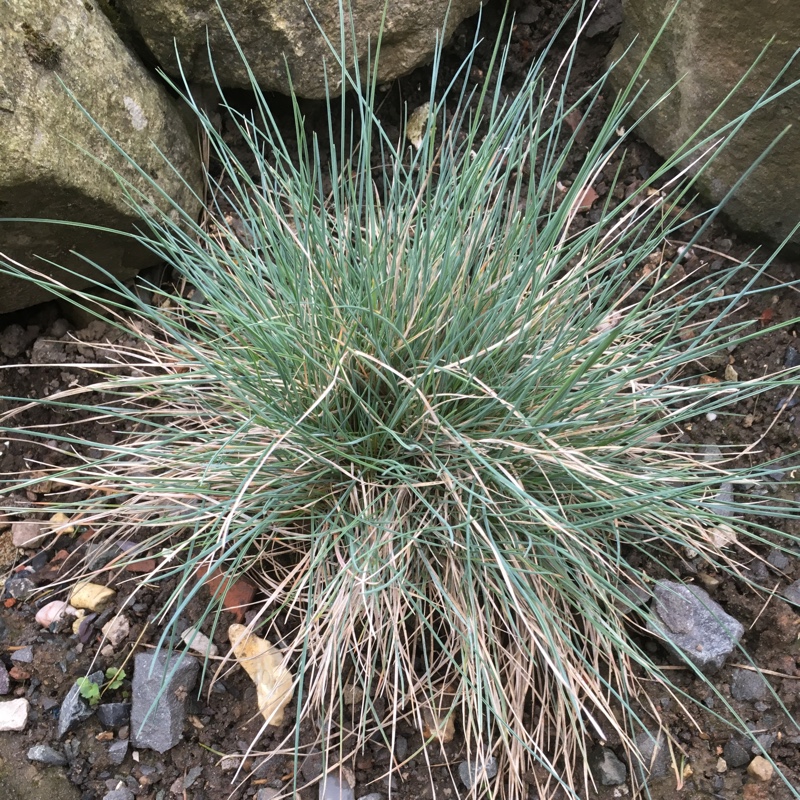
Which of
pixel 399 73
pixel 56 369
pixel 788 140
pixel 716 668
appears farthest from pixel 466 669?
pixel 399 73

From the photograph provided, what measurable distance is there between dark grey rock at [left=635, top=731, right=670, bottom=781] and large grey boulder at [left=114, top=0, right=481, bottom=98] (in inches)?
57.5

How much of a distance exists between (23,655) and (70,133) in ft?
3.28

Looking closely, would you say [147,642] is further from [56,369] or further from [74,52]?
[74,52]

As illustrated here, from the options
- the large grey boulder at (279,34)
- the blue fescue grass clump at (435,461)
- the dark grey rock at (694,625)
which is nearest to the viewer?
the blue fescue grass clump at (435,461)

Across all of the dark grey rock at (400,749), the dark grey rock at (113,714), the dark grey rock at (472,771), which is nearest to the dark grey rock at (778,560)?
the dark grey rock at (472,771)

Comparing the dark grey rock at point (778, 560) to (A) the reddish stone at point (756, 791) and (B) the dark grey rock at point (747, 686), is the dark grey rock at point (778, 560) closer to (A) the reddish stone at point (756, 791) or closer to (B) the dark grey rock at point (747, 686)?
(B) the dark grey rock at point (747, 686)

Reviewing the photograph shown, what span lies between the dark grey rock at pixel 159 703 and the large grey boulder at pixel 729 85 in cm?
137

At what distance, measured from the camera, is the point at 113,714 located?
122 cm

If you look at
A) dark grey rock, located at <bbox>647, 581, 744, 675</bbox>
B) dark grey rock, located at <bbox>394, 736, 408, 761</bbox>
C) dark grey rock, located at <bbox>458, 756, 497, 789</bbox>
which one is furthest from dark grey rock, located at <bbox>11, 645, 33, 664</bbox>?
dark grey rock, located at <bbox>647, 581, 744, 675</bbox>

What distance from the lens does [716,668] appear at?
126 cm

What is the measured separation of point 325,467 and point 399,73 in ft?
3.29

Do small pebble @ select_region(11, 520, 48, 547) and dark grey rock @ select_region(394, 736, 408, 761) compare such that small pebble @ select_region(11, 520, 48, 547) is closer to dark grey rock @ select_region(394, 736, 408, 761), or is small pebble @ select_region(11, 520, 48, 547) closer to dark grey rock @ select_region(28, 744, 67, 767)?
dark grey rock @ select_region(28, 744, 67, 767)

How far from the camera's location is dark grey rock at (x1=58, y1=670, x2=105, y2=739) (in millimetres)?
1208

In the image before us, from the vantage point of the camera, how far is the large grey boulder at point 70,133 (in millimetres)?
1254
